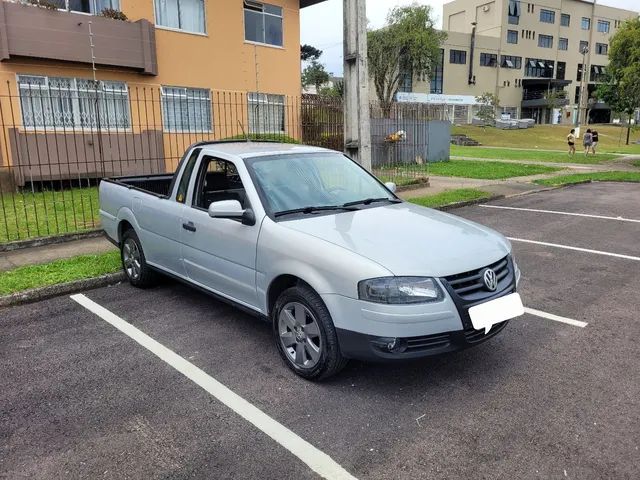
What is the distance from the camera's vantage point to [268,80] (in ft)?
59.6

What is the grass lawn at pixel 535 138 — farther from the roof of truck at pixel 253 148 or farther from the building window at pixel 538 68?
the roof of truck at pixel 253 148

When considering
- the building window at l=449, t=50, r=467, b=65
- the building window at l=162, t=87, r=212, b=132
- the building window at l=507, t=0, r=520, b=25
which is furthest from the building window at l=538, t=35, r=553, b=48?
the building window at l=162, t=87, r=212, b=132

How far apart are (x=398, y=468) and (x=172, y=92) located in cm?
1517

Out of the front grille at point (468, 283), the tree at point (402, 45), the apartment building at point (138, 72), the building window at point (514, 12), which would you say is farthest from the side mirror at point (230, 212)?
the building window at point (514, 12)

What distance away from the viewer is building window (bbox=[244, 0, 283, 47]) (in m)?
17.6

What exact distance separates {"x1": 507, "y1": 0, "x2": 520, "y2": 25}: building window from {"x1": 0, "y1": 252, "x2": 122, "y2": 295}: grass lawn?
72504 millimetres

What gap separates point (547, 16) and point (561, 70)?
8.18 meters

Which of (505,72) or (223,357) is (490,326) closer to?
(223,357)

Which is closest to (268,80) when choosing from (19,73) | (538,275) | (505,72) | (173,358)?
(19,73)

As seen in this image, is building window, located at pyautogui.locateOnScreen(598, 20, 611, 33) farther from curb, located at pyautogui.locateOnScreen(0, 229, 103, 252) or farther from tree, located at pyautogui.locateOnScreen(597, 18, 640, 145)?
curb, located at pyautogui.locateOnScreen(0, 229, 103, 252)

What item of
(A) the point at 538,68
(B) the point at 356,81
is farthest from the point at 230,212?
(A) the point at 538,68

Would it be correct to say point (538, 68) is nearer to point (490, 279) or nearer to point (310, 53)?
point (310, 53)

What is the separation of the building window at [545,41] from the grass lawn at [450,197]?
68756mm

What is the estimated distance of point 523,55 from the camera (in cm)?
7038
